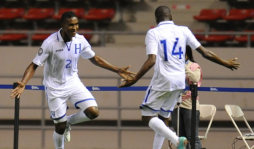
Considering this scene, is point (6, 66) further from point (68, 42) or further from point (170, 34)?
point (170, 34)

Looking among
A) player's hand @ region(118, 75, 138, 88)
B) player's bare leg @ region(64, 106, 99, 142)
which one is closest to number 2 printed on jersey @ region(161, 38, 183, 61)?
player's hand @ region(118, 75, 138, 88)

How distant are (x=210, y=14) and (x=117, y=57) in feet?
11.9

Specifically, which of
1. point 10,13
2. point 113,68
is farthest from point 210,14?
point 113,68

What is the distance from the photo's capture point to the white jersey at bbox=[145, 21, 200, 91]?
22.3ft

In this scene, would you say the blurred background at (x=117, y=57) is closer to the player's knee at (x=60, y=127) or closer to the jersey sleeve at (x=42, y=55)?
the player's knee at (x=60, y=127)

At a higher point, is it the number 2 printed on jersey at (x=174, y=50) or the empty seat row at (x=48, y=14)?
the empty seat row at (x=48, y=14)

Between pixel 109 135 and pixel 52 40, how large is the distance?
5252 mm

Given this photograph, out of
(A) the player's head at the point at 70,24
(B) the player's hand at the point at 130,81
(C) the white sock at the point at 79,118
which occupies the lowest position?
(C) the white sock at the point at 79,118

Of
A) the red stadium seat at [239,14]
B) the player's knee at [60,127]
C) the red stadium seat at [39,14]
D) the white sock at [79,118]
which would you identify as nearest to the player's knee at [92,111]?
the white sock at [79,118]

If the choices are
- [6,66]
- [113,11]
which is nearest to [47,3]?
[113,11]

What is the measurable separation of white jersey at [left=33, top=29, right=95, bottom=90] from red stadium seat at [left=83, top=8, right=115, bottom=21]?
8105mm

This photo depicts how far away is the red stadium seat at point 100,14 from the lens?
51.1 ft

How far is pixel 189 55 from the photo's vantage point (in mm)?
7504

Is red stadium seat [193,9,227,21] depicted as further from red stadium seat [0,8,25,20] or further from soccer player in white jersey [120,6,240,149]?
soccer player in white jersey [120,6,240,149]
